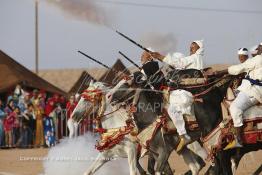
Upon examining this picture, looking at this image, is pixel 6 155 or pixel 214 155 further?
pixel 6 155

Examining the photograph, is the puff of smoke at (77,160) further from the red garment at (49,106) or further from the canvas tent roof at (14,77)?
the canvas tent roof at (14,77)

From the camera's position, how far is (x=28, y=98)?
27672 millimetres

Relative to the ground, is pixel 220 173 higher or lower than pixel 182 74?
lower

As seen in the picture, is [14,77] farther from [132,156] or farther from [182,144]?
[182,144]

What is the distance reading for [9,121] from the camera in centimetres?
2706

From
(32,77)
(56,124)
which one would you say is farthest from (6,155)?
(32,77)

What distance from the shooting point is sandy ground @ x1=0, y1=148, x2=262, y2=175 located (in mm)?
18266

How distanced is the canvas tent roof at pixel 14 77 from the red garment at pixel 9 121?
2.42m

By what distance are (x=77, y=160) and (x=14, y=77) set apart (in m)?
13.1

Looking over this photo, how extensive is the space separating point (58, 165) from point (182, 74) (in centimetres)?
410

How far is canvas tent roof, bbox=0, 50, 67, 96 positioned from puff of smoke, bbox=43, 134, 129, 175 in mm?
11760

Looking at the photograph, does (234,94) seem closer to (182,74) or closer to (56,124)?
(182,74)

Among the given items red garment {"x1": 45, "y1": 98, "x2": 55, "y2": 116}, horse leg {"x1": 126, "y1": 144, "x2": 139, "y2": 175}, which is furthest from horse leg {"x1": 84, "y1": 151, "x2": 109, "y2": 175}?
red garment {"x1": 45, "y1": 98, "x2": 55, "y2": 116}

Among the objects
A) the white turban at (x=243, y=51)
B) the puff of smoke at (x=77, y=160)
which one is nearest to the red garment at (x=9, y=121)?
the puff of smoke at (x=77, y=160)
